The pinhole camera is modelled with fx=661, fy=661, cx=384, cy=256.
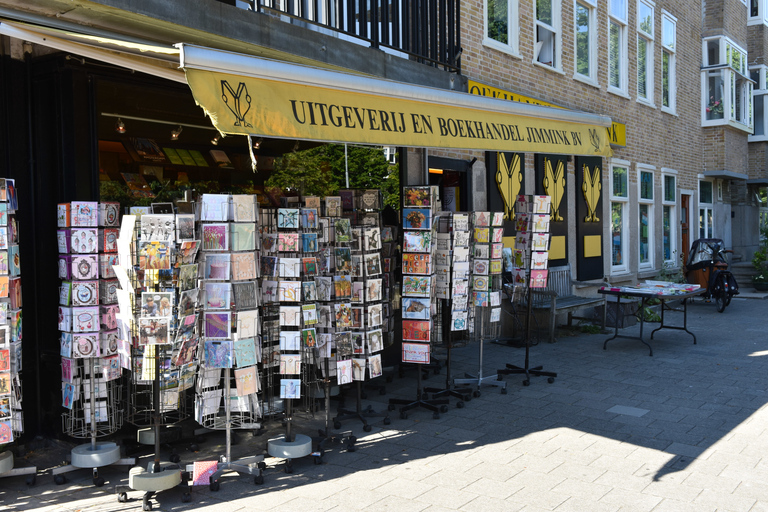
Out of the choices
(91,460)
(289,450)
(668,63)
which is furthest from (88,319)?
(668,63)

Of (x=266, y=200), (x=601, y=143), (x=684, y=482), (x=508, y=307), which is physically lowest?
(x=684, y=482)

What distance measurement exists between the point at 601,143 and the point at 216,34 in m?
4.21

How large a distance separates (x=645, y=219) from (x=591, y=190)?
350 centimetres

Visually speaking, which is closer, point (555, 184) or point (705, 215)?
point (555, 184)

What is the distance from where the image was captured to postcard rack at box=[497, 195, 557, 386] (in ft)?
24.1

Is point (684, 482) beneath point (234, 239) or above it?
A: beneath

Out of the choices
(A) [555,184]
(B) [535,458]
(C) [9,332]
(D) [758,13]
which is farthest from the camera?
(D) [758,13]

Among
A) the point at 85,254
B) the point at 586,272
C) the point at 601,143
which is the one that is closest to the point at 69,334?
the point at 85,254

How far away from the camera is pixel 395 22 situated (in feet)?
26.0

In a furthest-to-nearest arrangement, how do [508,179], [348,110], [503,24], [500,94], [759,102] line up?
[759,102], [503,24], [508,179], [500,94], [348,110]

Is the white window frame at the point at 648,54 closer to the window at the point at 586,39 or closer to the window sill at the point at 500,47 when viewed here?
the window at the point at 586,39

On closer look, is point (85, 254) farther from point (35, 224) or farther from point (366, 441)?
point (366, 441)

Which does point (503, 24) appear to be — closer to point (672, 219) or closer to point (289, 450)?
point (289, 450)

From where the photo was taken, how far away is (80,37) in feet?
13.3
